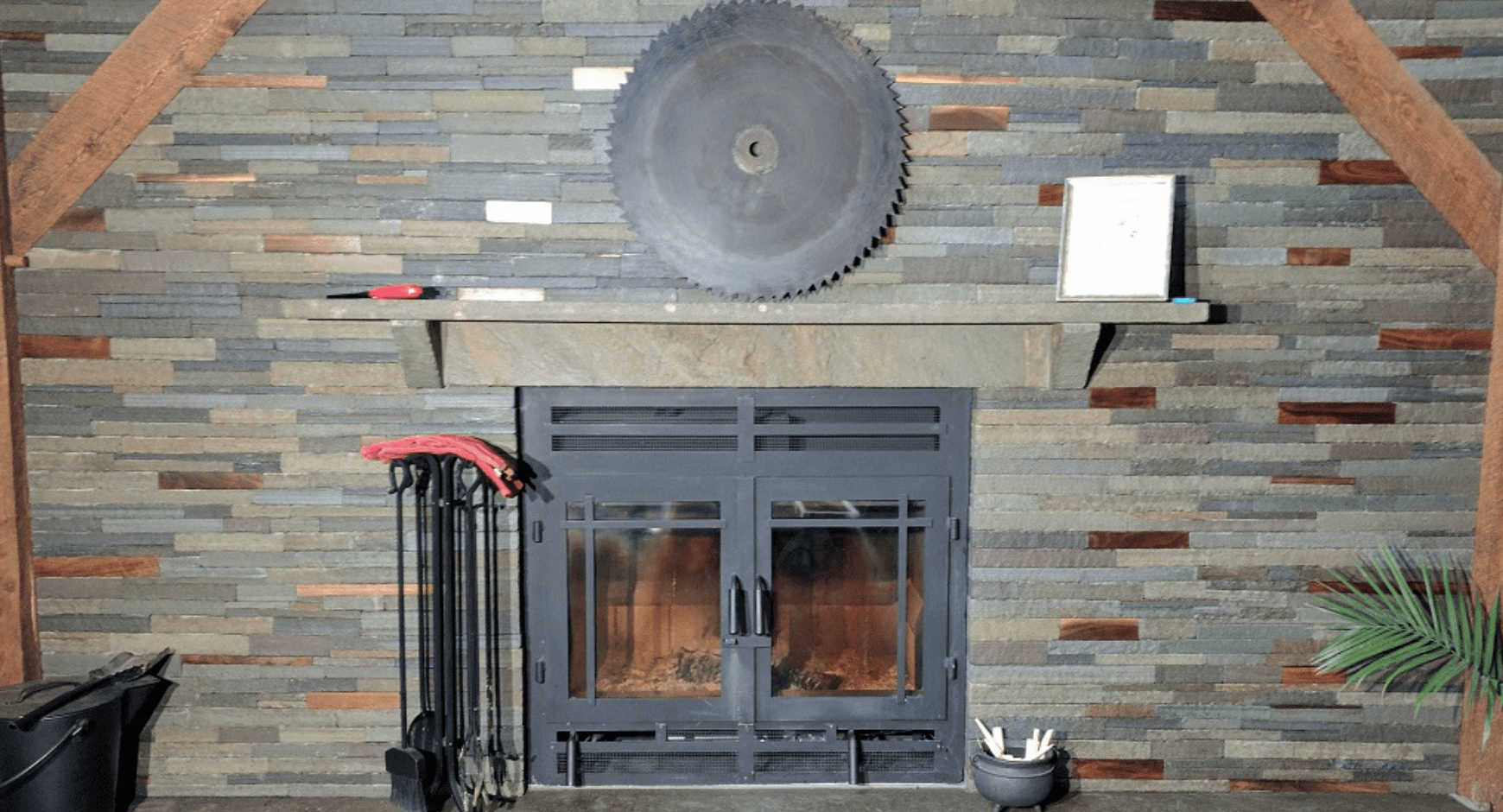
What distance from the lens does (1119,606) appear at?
140 inches

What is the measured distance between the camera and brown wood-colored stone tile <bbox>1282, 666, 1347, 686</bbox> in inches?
141

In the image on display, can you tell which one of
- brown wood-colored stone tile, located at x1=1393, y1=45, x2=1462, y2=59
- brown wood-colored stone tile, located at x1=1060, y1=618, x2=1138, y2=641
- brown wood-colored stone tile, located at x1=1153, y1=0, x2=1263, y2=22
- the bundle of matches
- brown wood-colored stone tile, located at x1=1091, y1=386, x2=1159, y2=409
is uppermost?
brown wood-colored stone tile, located at x1=1153, y1=0, x2=1263, y2=22

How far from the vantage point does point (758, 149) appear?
3.34m

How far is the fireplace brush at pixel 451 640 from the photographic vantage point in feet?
10.8

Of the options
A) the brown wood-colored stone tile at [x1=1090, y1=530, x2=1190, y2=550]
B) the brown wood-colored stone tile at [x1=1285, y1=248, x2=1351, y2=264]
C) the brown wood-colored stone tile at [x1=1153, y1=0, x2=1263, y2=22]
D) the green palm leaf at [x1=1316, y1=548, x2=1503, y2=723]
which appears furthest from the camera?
the brown wood-colored stone tile at [x1=1090, y1=530, x2=1190, y2=550]

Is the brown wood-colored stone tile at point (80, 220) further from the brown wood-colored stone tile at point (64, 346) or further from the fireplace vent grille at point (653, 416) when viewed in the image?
the fireplace vent grille at point (653, 416)

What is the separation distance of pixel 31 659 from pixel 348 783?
103 centimetres

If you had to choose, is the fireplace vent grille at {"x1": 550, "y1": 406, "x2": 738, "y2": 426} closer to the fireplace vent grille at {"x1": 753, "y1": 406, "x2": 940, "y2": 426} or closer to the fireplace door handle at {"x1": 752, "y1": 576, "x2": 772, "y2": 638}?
the fireplace vent grille at {"x1": 753, "y1": 406, "x2": 940, "y2": 426}

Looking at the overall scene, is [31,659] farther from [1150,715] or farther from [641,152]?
[1150,715]

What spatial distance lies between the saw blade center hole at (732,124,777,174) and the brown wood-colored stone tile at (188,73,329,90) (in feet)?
4.17

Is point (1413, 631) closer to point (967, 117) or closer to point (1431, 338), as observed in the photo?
point (1431, 338)

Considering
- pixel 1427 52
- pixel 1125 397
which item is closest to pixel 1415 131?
pixel 1427 52

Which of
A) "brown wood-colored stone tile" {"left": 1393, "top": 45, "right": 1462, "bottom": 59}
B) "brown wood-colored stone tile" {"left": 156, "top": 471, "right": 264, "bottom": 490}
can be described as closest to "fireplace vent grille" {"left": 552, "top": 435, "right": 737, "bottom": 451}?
"brown wood-colored stone tile" {"left": 156, "top": 471, "right": 264, "bottom": 490}

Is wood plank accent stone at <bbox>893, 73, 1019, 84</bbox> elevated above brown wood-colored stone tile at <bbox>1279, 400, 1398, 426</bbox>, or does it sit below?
above
